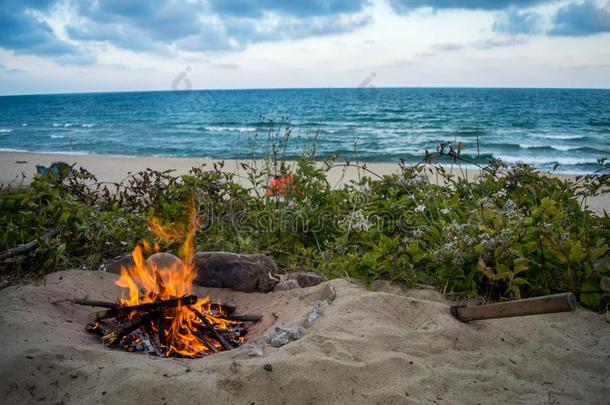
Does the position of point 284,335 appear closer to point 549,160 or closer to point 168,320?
point 168,320

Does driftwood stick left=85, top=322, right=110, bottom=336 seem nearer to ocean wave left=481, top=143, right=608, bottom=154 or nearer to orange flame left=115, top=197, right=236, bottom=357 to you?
orange flame left=115, top=197, right=236, bottom=357

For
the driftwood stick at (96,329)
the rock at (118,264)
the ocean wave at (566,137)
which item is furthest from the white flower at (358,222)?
the ocean wave at (566,137)

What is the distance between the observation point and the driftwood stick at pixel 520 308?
2705mm

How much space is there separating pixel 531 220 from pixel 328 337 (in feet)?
7.70

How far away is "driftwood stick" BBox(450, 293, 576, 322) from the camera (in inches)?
106

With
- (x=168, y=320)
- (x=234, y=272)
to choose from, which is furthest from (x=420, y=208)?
(x=168, y=320)

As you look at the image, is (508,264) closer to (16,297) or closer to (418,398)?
(418,398)

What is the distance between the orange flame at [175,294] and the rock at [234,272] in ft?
0.36

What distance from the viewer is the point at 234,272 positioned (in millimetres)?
4371

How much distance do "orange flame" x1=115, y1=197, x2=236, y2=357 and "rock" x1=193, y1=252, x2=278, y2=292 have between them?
0.36 ft

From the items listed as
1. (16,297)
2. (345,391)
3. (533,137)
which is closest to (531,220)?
(345,391)

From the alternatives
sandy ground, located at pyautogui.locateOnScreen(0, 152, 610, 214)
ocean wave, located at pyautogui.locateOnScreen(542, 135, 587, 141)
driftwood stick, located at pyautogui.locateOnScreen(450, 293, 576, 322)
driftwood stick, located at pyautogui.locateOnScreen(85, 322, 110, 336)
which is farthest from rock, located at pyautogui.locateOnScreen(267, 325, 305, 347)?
ocean wave, located at pyautogui.locateOnScreen(542, 135, 587, 141)

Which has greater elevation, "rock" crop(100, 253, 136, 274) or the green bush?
the green bush

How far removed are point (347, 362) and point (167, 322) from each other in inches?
57.2
